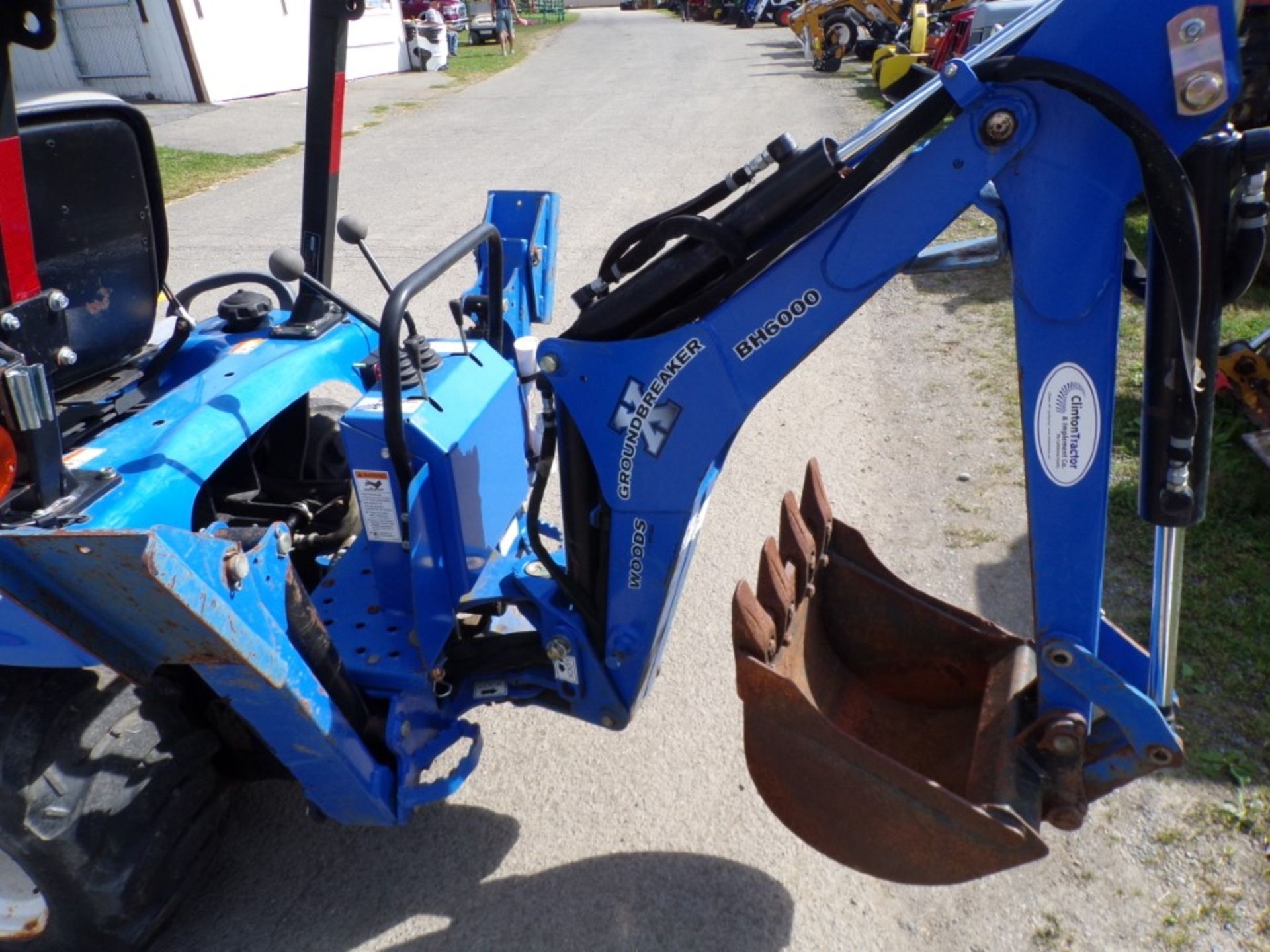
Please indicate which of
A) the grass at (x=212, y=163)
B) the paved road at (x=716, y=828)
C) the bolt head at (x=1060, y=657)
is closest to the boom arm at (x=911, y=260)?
the bolt head at (x=1060, y=657)

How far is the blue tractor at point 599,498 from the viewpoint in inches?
66.7

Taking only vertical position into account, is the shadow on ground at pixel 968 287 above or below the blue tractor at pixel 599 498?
below

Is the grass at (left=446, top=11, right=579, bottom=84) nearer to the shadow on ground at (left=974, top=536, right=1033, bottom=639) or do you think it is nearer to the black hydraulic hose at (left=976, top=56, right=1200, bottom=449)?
the shadow on ground at (left=974, top=536, right=1033, bottom=639)

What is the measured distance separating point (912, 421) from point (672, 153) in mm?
7455

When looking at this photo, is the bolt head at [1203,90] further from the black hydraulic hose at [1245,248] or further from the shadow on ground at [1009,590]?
the shadow on ground at [1009,590]

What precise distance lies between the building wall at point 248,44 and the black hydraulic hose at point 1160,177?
15.9 m

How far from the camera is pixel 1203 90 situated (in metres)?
1.53

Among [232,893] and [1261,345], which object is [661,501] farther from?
[1261,345]

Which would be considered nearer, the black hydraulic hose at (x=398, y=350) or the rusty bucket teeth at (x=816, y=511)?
the black hydraulic hose at (x=398, y=350)

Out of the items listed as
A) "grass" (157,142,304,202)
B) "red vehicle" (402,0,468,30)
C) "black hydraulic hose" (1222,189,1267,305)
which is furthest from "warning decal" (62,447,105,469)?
"red vehicle" (402,0,468,30)

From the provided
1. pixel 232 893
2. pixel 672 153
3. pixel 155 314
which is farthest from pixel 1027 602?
pixel 672 153

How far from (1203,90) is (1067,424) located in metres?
0.58

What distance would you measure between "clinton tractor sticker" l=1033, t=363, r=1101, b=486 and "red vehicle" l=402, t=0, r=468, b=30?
2621 centimetres

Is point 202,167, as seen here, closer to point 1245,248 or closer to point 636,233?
point 636,233
